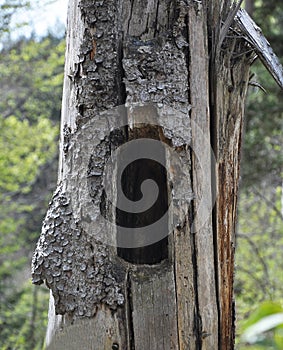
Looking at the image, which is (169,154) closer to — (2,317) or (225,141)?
(225,141)

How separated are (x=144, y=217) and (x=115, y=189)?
7.4 inches

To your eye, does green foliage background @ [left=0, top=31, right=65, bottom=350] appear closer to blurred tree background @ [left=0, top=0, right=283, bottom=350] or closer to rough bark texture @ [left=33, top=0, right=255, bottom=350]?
blurred tree background @ [left=0, top=0, right=283, bottom=350]

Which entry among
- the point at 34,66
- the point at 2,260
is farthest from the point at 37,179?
the point at 34,66

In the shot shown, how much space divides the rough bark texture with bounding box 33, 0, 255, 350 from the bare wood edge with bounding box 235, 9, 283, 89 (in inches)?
5.8

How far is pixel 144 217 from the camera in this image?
7.00 feet

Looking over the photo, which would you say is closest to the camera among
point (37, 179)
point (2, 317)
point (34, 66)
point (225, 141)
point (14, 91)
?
point (225, 141)

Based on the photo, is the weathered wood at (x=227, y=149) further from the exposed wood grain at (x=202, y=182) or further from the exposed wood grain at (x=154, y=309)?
the exposed wood grain at (x=154, y=309)

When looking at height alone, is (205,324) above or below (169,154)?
below

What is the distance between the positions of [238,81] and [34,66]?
553cm

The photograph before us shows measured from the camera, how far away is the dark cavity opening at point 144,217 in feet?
6.79

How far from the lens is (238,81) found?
7.36 feet

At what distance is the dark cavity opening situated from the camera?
6.79ft

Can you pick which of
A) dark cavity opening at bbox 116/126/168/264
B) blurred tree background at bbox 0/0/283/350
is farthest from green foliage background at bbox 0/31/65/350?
dark cavity opening at bbox 116/126/168/264

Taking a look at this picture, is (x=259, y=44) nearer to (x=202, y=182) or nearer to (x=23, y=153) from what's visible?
(x=202, y=182)
